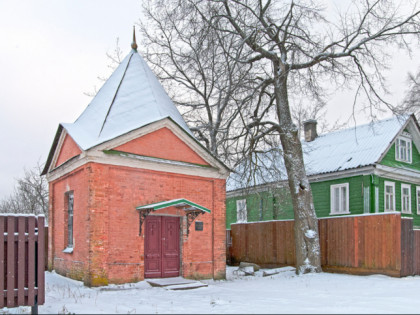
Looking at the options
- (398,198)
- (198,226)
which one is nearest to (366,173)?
(398,198)

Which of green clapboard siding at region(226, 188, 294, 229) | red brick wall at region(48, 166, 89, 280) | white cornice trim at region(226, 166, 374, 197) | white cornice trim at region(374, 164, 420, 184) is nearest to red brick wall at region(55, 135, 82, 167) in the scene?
red brick wall at region(48, 166, 89, 280)

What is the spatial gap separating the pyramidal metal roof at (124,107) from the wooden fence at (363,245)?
673 centimetres

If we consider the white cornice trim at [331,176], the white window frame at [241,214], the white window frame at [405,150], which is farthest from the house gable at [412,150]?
the white window frame at [241,214]

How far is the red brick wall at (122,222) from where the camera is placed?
39.7 feet

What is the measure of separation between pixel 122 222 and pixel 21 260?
14.5 feet

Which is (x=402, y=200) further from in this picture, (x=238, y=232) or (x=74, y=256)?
(x=74, y=256)

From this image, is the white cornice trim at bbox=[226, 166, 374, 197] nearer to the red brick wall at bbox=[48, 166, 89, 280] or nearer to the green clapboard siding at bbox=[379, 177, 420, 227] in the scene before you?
the green clapboard siding at bbox=[379, 177, 420, 227]

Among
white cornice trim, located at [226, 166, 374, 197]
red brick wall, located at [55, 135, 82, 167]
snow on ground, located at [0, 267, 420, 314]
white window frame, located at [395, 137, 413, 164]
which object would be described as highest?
white window frame, located at [395, 137, 413, 164]

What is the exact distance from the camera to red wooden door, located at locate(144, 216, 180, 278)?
13258 mm

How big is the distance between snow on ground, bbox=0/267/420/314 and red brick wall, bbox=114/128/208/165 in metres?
3.87

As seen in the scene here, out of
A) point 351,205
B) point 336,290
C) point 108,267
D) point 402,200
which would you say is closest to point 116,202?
point 108,267

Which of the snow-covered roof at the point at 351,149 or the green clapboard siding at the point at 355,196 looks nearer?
the green clapboard siding at the point at 355,196

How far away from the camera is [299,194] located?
52.9 feet

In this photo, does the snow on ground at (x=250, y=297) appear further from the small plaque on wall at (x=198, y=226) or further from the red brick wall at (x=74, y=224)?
the small plaque on wall at (x=198, y=226)
